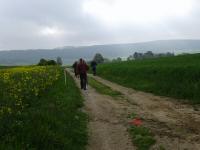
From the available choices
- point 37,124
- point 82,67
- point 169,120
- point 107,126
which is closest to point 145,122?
point 169,120

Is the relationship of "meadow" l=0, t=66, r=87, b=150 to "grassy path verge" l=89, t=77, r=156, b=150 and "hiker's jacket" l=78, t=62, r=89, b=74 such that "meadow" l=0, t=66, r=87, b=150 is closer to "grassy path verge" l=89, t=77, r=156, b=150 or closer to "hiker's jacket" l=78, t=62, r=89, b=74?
"grassy path verge" l=89, t=77, r=156, b=150

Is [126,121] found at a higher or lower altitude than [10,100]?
lower

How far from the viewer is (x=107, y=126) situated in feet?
49.9

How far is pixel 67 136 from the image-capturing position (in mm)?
12711

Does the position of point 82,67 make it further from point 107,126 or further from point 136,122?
point 107,126

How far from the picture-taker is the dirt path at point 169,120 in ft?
Answer: 40.4

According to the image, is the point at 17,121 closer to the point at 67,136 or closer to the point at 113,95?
the point at 67,136

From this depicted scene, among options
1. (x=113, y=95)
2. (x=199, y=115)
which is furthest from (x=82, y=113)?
(x=113, y=95)

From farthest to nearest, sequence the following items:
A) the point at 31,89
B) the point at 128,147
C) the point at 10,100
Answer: the point at 31,89
the point at 10,100
the point at 128,147

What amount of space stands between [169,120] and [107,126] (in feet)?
8.10

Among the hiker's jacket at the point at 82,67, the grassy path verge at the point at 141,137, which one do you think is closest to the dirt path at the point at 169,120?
the grassy path verge at the point at 141,137

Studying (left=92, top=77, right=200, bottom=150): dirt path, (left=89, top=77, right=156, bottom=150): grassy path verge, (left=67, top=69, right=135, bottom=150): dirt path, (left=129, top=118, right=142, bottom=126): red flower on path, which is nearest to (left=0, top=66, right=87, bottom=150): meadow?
(left=67, top=69, right=135, bottom=150): dirt path

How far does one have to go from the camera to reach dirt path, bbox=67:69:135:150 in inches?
494

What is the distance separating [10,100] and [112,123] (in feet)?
12.4
